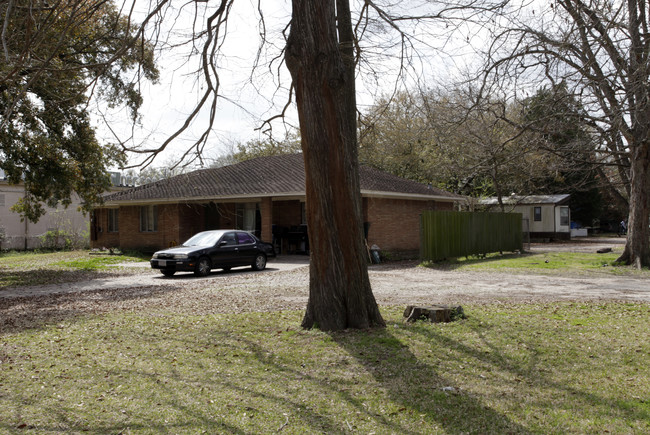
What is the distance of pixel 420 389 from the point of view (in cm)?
519

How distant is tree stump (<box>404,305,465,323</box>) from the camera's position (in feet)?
27.0

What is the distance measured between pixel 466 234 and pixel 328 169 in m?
16.5

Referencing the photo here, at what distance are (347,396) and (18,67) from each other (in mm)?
5432

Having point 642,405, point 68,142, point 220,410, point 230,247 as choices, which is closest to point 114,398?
point 220,410

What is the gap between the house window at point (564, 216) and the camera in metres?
40.2

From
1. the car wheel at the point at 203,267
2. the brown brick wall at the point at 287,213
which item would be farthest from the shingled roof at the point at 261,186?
the car wheel at the point at 203,267

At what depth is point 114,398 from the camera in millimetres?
5117

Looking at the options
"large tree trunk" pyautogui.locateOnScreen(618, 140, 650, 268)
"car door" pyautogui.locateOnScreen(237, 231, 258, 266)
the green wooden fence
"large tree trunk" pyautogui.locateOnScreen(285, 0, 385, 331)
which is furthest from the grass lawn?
the green wooden fence

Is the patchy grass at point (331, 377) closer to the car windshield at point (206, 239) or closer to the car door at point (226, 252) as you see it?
the car door at point (226, 252)

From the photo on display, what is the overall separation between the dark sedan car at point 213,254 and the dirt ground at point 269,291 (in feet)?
1.32

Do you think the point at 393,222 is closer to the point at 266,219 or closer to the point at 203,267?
the point at 266,219

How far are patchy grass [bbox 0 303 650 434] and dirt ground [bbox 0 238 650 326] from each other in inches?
91.6

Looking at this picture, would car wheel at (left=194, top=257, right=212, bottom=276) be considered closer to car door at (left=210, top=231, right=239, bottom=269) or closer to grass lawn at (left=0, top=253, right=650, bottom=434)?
car door at (left=210, top=231, right=239, bottom=269)

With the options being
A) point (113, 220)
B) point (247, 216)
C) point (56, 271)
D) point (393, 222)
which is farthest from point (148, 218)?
point (393, 222)
